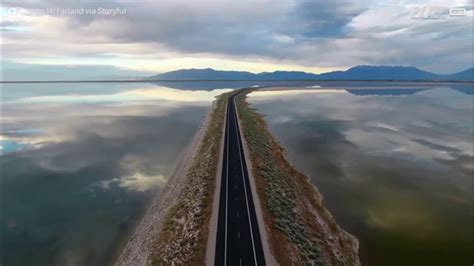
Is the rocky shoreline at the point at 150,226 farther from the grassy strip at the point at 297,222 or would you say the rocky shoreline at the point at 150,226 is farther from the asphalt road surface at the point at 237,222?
the grassy strip at the point at 297,222

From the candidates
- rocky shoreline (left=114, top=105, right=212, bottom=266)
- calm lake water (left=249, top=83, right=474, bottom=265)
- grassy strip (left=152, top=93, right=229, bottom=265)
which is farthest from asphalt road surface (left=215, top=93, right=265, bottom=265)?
calm lake water (left=249, top=83, right=474, bottom=265)

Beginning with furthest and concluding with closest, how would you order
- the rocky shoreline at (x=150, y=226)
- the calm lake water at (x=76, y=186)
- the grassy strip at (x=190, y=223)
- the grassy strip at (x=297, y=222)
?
the calm lake water at (x=76, y=186)
the rocky shoreline at (x=150, y=226)
the grassy strip at (x=297, y=222)
the grassy strip at (x=190, y=223)

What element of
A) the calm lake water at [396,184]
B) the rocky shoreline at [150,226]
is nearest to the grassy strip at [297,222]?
the calm lake water at [396,184]

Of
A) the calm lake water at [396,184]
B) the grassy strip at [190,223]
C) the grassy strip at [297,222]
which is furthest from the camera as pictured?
the calm lake water at [396,184]

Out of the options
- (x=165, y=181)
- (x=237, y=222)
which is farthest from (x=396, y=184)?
(x=165, y=181)

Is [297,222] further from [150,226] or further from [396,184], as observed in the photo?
[396,184]

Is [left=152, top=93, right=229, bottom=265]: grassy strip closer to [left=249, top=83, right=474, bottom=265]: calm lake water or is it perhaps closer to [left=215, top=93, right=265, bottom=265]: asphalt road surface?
[left=215, top=93, right=265, bottom=265]: asphalt road surface
